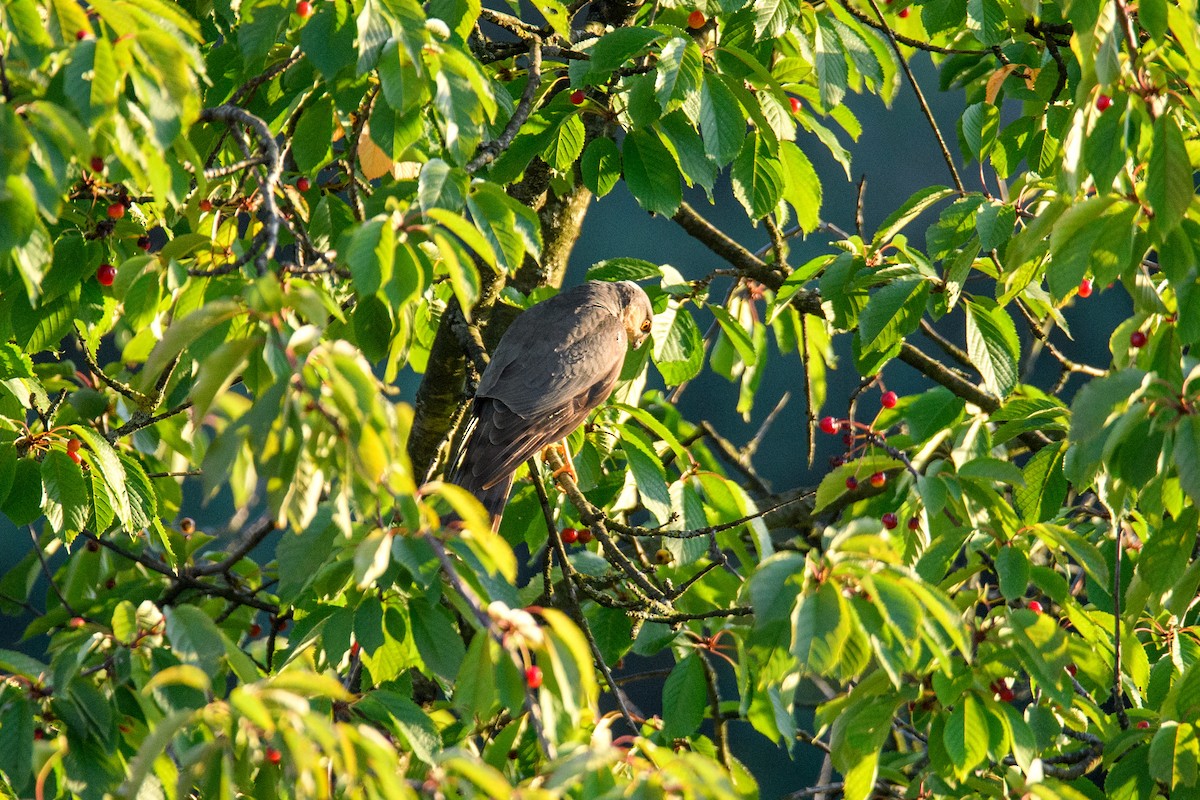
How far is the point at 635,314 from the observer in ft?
11.6

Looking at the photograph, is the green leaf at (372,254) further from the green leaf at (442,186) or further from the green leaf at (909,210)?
the green leaf at (909,210)

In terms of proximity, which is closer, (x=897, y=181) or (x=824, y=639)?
(x=824, y=639)

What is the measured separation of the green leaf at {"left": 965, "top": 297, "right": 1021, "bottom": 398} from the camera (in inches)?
102

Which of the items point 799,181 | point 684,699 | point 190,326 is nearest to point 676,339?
point 799,181

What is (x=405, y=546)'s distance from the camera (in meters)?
1.49

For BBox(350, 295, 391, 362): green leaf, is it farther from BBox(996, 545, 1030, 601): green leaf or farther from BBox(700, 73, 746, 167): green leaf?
BBox(996, 545, 1030, 601): green leaf

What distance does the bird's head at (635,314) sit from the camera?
139 inches

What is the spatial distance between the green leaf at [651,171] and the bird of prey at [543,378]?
681 mm

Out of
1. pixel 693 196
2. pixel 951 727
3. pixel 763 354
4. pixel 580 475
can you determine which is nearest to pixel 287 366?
pixel 951 727

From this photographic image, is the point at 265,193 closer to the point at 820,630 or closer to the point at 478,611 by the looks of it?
the point at 478,611

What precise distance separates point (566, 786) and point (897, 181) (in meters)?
4.74

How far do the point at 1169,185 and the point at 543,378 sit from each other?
5.79 ft

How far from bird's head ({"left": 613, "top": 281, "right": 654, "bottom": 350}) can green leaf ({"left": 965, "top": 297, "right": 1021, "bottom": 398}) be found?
110cm

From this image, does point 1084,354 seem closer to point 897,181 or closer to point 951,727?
point 897,181
